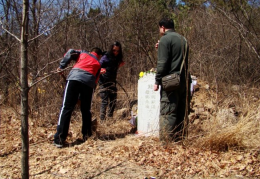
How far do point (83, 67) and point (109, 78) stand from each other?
1.25m

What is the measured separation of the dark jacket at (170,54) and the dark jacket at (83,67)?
1.06m

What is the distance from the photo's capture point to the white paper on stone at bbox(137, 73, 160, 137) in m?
4.47

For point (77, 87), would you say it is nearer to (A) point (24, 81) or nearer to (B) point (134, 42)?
(A) point (24, 81)

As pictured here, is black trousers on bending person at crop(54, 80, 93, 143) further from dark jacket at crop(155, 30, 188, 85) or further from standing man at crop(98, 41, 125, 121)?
dark jacket at crop(155, 30, 188, 85)

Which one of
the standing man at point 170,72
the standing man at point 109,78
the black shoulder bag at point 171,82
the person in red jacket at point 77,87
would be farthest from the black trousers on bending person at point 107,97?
the black shoulder bag at point 171,82

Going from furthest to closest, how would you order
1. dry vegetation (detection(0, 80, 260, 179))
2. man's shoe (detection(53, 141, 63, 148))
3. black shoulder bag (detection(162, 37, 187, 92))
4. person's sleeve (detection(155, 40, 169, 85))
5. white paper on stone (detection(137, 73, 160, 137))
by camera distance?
white paper on stone (detection(137, 73, 160, 137)), man's shoe (detection(53, 141, 63, 148)), person's sleeve (detection(155, 40, 169, 85)), black shoulder bag (detection(162, 37, 187, 92)), dry vegetation (detection(0, 80, 260, 179))

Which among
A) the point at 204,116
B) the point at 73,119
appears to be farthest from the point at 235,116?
the point at 73,119

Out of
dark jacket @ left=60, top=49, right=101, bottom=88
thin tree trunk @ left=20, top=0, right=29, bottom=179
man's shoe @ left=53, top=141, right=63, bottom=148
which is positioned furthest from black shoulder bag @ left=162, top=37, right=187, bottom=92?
thin tree trunk @ left=20, top=0, right=29, bottom=179

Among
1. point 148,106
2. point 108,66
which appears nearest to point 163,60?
point 148,106

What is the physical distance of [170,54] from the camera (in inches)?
148

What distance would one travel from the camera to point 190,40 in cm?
798

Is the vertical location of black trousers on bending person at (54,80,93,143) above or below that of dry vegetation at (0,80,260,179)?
above

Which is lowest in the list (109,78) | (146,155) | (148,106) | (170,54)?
(146,155)

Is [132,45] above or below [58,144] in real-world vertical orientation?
above
